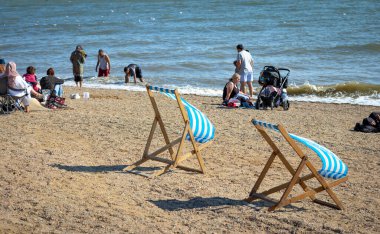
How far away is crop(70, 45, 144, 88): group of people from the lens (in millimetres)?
17609

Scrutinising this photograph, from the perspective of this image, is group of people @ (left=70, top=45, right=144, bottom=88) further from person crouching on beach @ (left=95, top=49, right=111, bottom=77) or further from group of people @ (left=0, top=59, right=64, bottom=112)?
group of people @ (left=0, top=59, right=64, bottom=112)

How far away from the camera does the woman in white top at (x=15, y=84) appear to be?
11234 millimetres

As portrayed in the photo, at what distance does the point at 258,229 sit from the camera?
607 centimetres

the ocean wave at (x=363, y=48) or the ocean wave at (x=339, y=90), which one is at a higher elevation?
the ocean wave at (x=363, y=48)

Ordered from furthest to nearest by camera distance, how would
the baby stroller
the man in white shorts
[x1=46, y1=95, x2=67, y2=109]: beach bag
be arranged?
the man in white shorts
the baby stroller
[x1=46, y1=95, x2=67, y2=109]: beach bag

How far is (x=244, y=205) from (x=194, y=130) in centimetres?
139

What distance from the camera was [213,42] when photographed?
29.2 meters

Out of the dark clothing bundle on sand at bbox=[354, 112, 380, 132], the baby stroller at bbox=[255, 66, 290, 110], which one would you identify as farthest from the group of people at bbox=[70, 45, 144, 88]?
the dark clothing bundle on sand at bbox=[354, 112, 380, 132]

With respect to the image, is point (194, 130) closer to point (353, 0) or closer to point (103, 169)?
point (103, 169)

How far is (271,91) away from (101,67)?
25.1 ft

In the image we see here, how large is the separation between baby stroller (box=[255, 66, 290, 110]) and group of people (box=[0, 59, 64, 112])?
3858 millimetres

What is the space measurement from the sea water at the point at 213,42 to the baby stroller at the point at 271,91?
3.19m

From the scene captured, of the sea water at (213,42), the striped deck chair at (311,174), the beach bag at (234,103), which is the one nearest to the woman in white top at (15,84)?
the beach bag at (234,103)

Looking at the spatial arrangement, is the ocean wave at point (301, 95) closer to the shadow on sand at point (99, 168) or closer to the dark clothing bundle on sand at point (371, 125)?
the dark clothing bundle on sand at point (371, 125)
